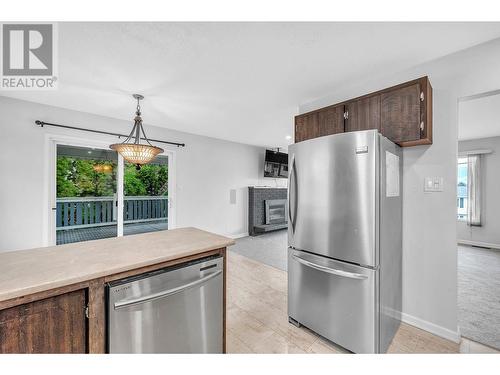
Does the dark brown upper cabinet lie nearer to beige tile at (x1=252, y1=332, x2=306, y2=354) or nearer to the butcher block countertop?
the butcher block countertop

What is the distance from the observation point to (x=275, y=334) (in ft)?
6.42

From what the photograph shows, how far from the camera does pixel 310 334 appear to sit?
6.40 feet

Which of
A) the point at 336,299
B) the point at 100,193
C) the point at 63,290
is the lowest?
the point at 336,299

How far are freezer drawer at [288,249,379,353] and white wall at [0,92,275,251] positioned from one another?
3.10 m

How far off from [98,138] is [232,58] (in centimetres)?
278

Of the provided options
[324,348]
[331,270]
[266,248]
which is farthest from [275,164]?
[324,348]

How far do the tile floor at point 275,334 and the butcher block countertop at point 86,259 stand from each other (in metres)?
0.98

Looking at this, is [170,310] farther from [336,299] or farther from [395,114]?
[395,114]

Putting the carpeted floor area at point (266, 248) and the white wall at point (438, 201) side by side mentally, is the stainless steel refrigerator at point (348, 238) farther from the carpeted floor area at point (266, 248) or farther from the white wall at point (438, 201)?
the carpeted floor area at point (266, 248)

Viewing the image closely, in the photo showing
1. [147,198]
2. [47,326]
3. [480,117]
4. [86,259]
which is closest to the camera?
[47,326]

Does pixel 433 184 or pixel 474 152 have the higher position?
pixel 474 152

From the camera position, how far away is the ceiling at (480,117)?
2.92m
